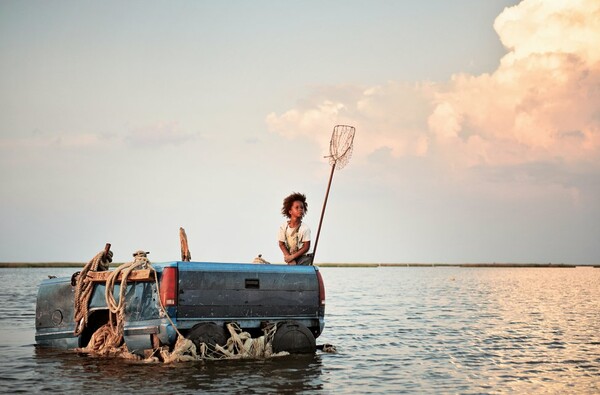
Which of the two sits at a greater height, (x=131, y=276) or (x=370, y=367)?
(x=131, y=276)

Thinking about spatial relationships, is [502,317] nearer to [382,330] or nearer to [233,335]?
[382,330]

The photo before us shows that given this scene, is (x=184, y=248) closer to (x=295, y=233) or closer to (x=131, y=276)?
(x=131, y=276)

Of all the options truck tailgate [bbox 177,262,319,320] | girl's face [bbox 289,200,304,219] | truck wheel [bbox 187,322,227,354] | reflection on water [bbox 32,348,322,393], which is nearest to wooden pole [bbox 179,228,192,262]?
truck tailgate [bbox 177,262,319,320]

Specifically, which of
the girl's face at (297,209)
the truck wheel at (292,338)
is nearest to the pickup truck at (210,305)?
the truck wheel at (292,338)

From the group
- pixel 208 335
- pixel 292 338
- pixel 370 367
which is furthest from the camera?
pixel 370 367

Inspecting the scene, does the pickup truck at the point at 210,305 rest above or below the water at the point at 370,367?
above

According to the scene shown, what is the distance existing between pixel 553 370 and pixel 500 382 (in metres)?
1.77

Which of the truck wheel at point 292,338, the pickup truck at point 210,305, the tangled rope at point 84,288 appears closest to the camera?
the pickup truck at point 210,305

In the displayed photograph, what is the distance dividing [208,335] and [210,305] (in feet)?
1.44

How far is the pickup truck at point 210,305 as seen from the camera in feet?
35.5

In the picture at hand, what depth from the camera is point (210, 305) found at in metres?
11.1

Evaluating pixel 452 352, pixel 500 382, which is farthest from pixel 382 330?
pixel 500 382

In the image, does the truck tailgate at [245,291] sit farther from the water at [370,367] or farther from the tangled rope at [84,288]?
the tangled rope at [84,288]

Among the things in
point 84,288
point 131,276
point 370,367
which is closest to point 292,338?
point 370,367
